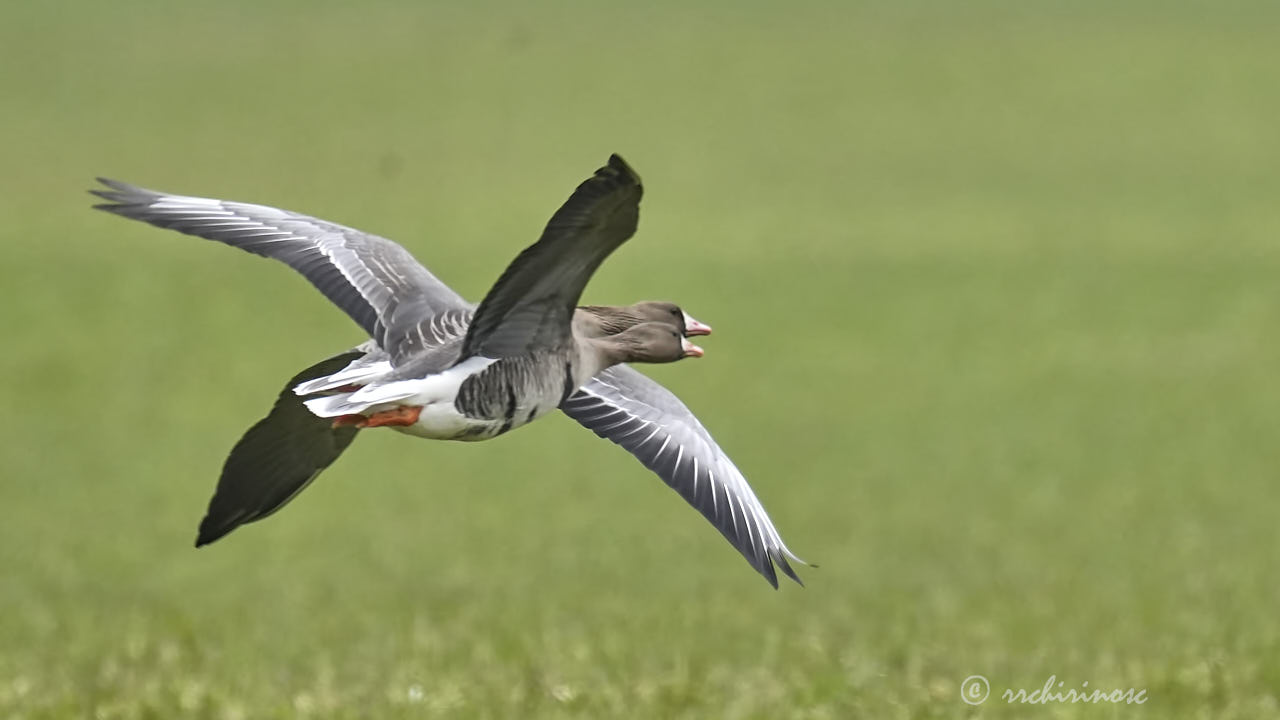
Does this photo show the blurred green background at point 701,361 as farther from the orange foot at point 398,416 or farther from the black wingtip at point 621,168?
the black wingtip at point 621,168

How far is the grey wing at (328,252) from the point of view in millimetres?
7312

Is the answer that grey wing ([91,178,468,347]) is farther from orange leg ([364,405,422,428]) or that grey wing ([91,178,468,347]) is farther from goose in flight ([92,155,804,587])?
orange leg ([364,405,422,428])

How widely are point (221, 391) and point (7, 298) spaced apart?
202 inches

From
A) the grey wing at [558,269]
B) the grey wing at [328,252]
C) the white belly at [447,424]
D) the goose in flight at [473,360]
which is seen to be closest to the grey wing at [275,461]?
the goose in flight at [473,360]

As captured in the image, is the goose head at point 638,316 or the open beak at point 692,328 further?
the open beak at point 692,328

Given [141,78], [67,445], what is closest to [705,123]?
[141,78]

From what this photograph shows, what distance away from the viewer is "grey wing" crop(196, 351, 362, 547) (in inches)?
287

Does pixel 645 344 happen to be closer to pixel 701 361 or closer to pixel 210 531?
pixel 210 531

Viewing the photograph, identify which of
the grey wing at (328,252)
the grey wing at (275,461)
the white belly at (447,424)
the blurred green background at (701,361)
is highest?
the grey wing at (328,252)

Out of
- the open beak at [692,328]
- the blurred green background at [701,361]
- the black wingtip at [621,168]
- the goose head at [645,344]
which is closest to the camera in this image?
the black wingtip at [621,168]

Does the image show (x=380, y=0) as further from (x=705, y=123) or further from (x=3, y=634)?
(x=3, y=634)

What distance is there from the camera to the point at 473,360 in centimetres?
655

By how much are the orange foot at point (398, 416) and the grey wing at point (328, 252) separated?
27.0 inches

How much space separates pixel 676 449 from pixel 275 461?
1619 mm
